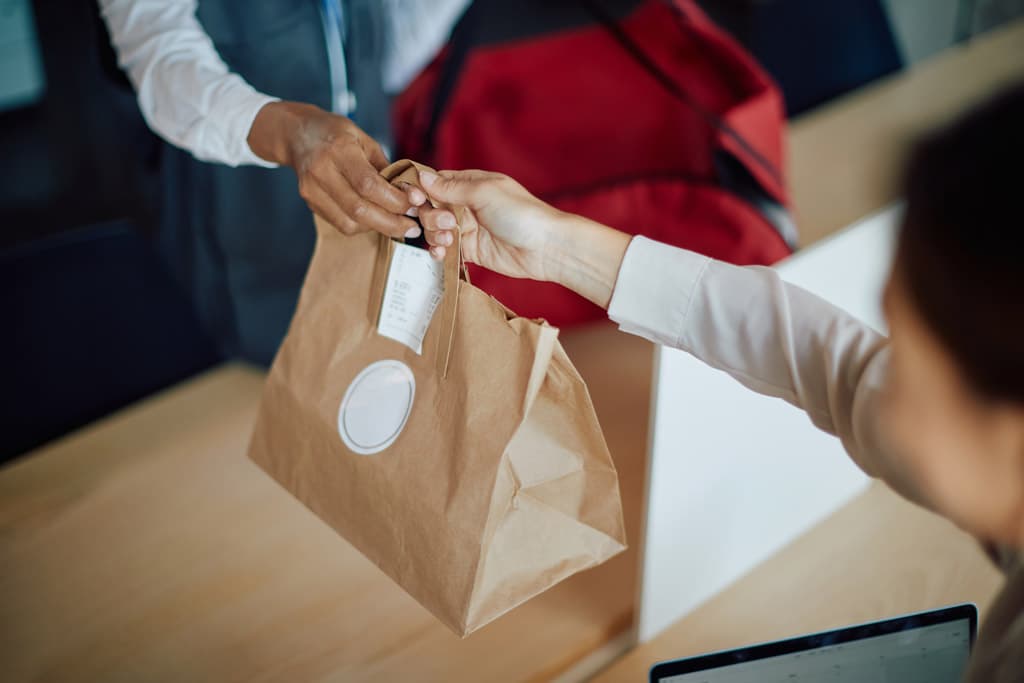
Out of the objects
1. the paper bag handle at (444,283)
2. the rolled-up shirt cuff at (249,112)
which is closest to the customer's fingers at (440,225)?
the paper bag handle at (444,283)

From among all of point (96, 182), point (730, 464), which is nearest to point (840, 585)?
point (730, 464)

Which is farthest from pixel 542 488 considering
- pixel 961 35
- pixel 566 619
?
pixel 961 35

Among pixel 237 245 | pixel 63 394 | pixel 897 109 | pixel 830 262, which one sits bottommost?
pixel 63 394

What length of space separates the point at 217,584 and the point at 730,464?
465 mm

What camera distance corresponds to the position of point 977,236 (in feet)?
1.14

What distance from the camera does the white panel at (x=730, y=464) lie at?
688mm

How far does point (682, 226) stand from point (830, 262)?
1.16 ft

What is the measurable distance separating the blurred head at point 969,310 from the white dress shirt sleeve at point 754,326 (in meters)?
0.10

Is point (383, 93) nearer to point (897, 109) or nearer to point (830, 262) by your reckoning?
point (830, 262)

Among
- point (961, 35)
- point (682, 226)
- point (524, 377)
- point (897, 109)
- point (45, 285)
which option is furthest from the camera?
point (961, 35)

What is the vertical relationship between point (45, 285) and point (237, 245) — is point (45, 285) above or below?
below

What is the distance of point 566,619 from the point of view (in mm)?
771

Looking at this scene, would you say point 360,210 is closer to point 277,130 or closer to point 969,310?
point 277,130

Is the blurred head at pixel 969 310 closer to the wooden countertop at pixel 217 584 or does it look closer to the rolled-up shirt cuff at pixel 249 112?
the wooden countertop at pixel 217 584
